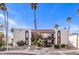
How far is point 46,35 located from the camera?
11.5 feet

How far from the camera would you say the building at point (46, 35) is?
348 centimetres

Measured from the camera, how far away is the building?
348cm

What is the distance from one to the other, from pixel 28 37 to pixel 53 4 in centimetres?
60

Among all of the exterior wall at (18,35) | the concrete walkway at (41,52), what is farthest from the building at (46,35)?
the concrete walkway at (41,52)

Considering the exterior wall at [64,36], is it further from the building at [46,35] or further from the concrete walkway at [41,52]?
the concrete walkway at [41,52]

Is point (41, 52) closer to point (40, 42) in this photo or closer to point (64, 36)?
point (40, 42)

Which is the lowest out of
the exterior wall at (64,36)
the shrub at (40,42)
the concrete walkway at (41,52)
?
the concrete walkway at (41,52)

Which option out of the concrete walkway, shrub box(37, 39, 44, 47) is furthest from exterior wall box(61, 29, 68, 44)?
shrub box(37, 39, 44, 47)

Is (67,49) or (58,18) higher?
(58,18)

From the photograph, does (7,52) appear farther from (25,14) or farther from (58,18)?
(58,18)

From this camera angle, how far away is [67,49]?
351cm

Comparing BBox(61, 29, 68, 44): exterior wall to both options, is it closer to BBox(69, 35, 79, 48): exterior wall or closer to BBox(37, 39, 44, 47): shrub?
BBox(69, 35, 79, 48): exterior wall
